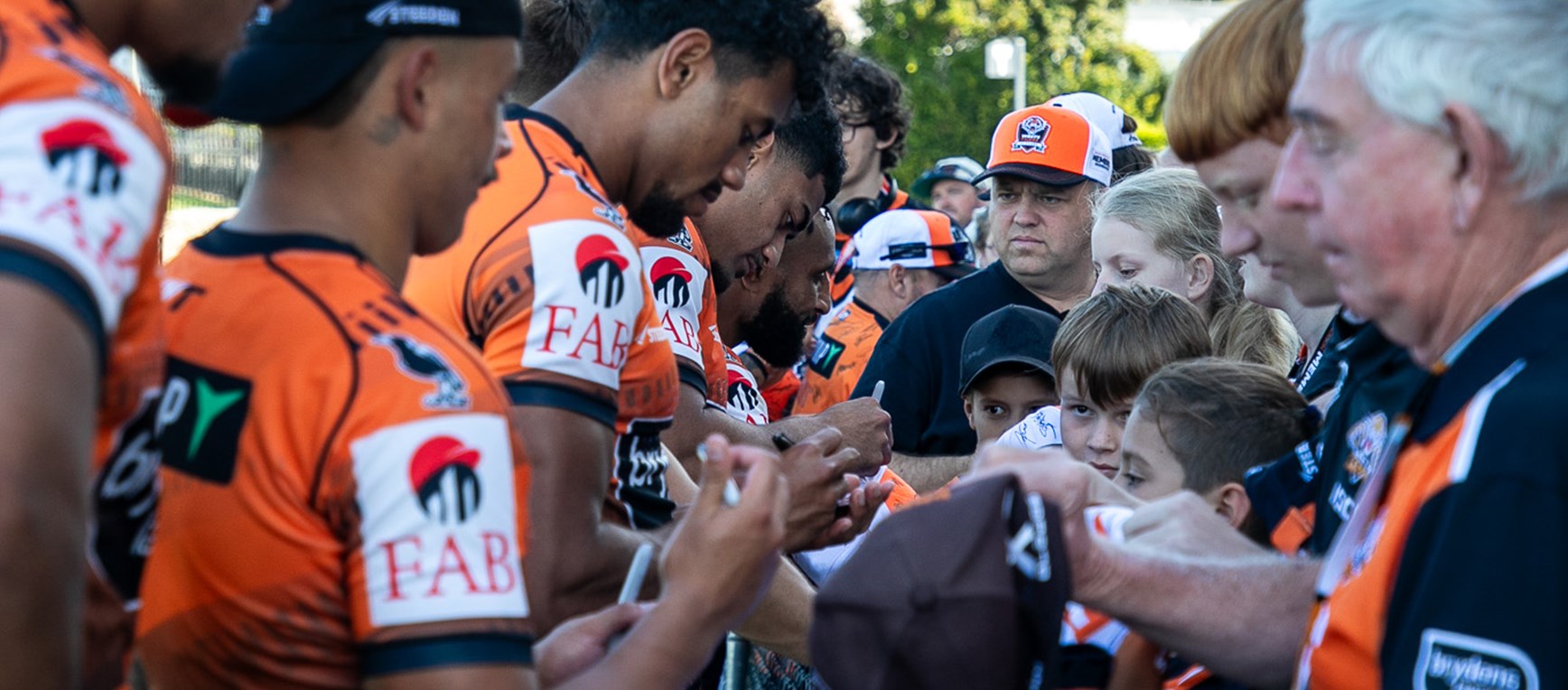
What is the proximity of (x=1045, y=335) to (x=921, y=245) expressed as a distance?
2244mm

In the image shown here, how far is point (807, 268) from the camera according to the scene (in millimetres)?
5477

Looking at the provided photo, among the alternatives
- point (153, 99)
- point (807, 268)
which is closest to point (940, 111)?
point (153, 99)

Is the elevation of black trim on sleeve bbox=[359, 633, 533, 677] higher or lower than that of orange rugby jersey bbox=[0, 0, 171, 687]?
lower

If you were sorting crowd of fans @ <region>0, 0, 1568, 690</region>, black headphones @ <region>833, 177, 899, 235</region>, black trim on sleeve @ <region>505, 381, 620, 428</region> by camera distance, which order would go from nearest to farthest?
crowd of fans @ <region>0, 0, 1568, 690</region>, black trim on sleeve @ <region>505, 381, 620, 428</region>, black headphones @ <region>833, 177, 899, 235</region>

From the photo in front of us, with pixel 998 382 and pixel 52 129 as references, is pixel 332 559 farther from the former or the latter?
pixel 998 382

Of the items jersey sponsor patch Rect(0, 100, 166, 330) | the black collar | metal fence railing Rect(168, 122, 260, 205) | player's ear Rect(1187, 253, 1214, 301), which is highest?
jersey sponsor patch Rect(0, 100, 166, 330)

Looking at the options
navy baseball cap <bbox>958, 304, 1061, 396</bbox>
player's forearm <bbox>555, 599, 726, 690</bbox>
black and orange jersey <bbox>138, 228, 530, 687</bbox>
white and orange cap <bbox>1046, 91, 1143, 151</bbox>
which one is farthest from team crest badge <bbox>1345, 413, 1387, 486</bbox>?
white and orange cap <bbox>1046, 91, 1143, 151</bbox>

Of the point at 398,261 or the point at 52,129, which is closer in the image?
the point at 52,129

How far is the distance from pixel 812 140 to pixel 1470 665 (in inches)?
123

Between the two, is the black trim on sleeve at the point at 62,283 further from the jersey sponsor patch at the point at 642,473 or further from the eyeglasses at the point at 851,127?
the eyeglasses at the point at 851,127

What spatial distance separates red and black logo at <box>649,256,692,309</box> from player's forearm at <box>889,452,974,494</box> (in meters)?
1.44

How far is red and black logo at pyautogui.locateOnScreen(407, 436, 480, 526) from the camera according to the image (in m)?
1.73

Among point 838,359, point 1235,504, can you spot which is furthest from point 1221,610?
point 838,359

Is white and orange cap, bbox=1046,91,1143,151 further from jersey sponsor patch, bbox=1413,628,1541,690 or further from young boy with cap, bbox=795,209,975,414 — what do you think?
jersey sponsor patch, bbox=1413,628,1541,690
